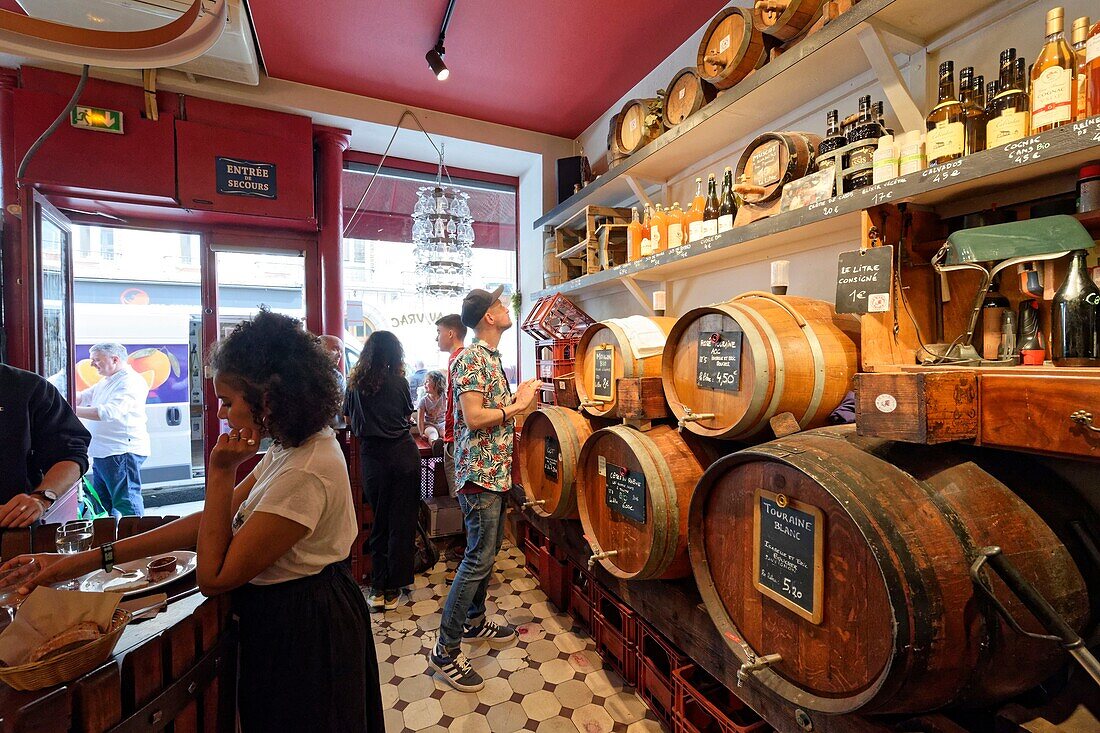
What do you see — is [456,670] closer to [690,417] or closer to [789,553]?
[690,417]

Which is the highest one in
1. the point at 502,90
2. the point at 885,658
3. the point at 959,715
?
the point at 502,90

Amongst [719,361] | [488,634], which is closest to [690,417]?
[719,361]

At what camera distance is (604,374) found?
2.46 metres

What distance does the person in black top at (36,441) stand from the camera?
2076 mm

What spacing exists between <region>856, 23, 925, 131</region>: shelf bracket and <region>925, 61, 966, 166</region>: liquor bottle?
133 mm

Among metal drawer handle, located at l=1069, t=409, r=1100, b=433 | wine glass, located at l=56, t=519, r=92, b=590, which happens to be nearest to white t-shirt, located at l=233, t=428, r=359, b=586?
wine glass, located at l=56, t=519, r=92, b=590

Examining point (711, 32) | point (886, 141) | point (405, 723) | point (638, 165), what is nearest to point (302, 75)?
point (638, 165)

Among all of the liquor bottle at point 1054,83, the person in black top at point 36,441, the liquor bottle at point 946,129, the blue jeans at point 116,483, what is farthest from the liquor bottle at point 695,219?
the blue jeans at point 116,483

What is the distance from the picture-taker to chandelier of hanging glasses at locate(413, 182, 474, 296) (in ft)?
13.1

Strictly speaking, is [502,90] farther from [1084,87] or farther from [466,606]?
[466,606]

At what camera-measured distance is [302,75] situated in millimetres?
3514

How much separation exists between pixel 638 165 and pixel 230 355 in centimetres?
235

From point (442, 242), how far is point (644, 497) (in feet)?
9.61

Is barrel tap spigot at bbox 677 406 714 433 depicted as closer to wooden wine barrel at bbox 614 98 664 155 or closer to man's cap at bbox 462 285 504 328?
man's cap at bbox 462 285 504 328
